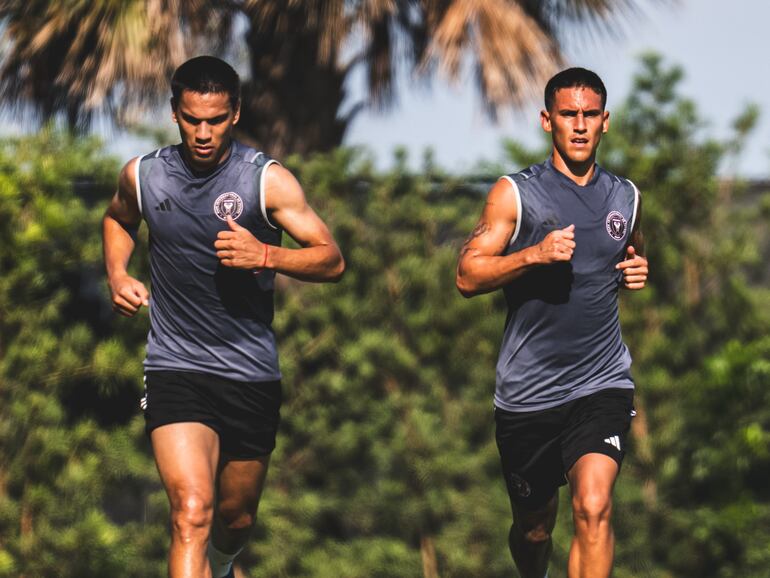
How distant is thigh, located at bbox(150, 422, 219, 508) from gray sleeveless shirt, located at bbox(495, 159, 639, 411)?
48.2 inches

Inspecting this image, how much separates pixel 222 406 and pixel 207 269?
0.55 metres

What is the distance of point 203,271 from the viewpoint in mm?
5641

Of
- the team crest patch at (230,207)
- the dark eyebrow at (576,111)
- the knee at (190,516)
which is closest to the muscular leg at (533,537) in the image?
the knee at (190,516)

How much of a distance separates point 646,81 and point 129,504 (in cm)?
407

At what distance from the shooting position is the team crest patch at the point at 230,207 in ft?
18.3

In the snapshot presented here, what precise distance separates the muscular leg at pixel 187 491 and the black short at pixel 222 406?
8 centimetres

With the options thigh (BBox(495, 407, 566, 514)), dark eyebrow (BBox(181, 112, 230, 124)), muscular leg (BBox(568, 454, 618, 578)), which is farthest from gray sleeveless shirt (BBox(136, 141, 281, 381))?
muscular leg (BBox(568, 454, 618, 578))

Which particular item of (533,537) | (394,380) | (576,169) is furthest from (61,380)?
(576,169)

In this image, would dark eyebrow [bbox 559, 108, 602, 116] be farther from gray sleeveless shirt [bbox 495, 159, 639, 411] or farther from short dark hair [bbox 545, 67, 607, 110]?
gray sleeveless shirt [bbox 495, 159, 639, 411]

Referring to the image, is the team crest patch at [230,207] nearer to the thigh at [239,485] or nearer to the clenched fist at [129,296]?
the clenched fist at [129,296]

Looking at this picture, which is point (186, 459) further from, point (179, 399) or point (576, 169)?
point (576, 169)

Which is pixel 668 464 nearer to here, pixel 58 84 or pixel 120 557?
pixel 120 557

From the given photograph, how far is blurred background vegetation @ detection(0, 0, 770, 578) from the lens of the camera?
8.14m

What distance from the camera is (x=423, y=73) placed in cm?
979
